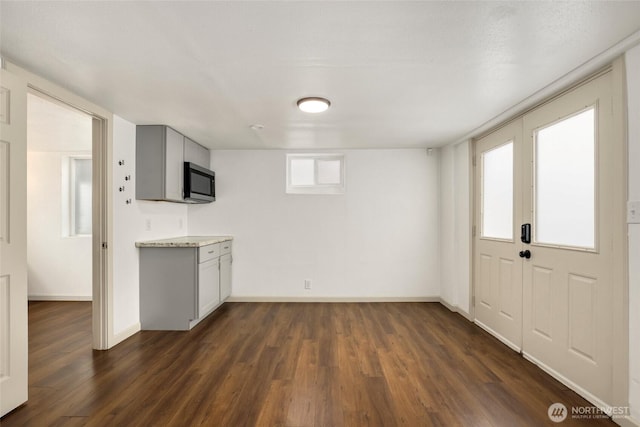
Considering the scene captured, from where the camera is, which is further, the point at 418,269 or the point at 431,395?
the point at 418,269

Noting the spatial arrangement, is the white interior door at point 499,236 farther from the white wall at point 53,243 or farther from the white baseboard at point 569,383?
the white wall at point 53,243

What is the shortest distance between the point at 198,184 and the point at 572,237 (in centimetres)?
383

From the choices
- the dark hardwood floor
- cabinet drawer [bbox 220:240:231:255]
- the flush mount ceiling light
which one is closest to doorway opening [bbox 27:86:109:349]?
the dark hardwood floor

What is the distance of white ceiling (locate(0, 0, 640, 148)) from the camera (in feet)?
5.03

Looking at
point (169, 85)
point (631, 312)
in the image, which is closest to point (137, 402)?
point (169, 85)

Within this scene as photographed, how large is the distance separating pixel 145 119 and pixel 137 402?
256 cm

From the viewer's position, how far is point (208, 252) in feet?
12.3

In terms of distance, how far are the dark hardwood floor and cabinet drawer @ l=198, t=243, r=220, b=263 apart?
0.76 m

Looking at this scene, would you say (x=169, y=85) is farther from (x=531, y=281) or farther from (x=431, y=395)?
(x=531, y=281)

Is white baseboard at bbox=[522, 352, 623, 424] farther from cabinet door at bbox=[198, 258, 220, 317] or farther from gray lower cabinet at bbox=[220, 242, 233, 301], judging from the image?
gray lower cabinet at bbox=[220, 242, 233, 301]

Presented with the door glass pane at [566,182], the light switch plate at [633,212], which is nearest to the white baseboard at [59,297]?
the door glass pane at [566,182]

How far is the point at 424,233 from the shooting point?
465cm

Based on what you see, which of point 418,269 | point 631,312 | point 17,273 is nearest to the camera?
point 631,312

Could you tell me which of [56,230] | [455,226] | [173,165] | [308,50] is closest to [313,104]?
[308,50]
